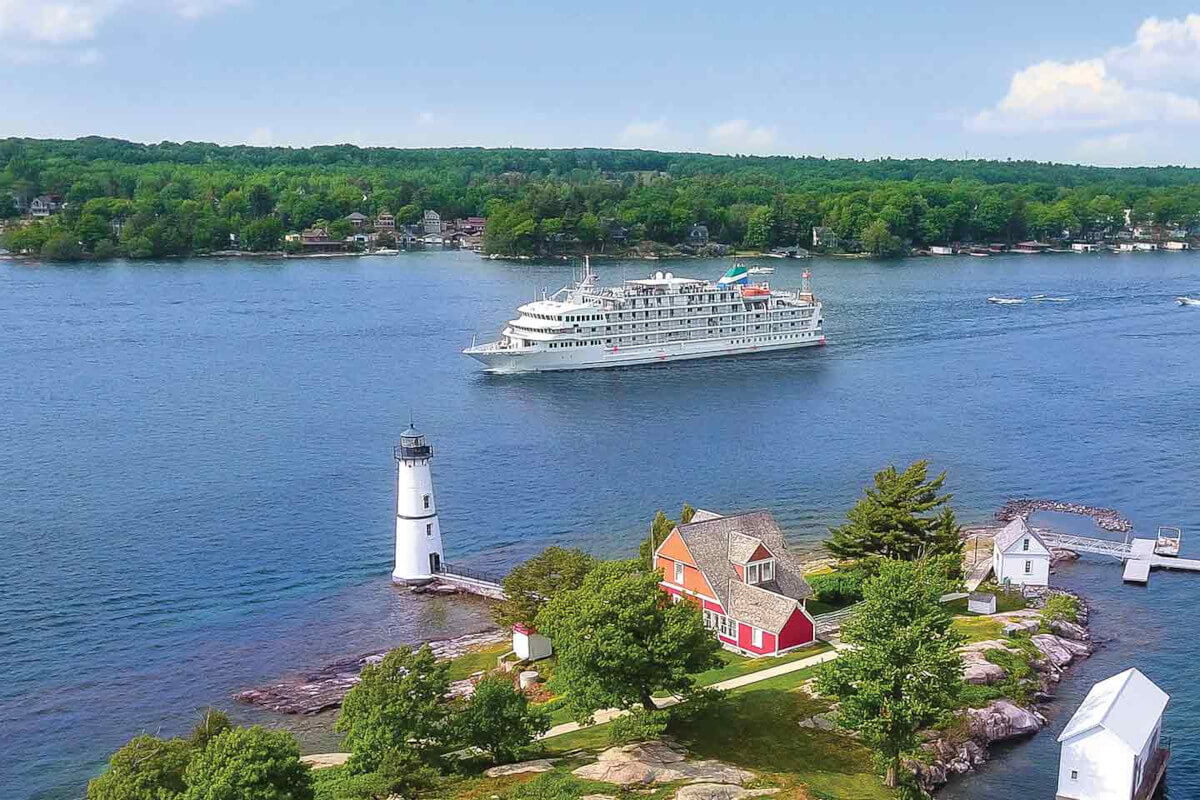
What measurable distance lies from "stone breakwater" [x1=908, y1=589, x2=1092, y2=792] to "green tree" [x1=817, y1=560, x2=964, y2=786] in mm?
1580

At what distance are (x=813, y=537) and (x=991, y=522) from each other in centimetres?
1071

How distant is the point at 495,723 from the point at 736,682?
10.3m

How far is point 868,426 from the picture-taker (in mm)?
85250

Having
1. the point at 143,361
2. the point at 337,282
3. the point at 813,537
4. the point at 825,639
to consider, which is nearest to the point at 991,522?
the point at 813,537

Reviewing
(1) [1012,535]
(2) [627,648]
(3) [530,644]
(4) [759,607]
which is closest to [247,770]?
(2) [627,648]

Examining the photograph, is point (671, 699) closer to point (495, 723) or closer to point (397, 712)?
point (495, 723)

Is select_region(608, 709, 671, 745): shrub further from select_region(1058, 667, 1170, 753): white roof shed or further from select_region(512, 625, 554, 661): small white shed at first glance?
select_region(1058, 667, 1170, 753): white roof shed

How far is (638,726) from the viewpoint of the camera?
3319 cm

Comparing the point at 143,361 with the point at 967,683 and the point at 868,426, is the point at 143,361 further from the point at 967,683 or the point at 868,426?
the point at 967,683

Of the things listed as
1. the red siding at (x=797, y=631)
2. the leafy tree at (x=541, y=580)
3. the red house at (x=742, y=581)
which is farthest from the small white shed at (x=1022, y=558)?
the leafy tree at (x=541, y=580)

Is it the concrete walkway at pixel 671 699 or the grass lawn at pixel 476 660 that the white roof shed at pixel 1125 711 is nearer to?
the concrete walkway at pixel 671 699

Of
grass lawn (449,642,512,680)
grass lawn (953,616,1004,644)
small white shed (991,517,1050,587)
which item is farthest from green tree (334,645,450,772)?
small white shed (991,517,1050,587)

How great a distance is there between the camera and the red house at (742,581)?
4222cm

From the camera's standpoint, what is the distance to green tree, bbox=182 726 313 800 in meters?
26.6
